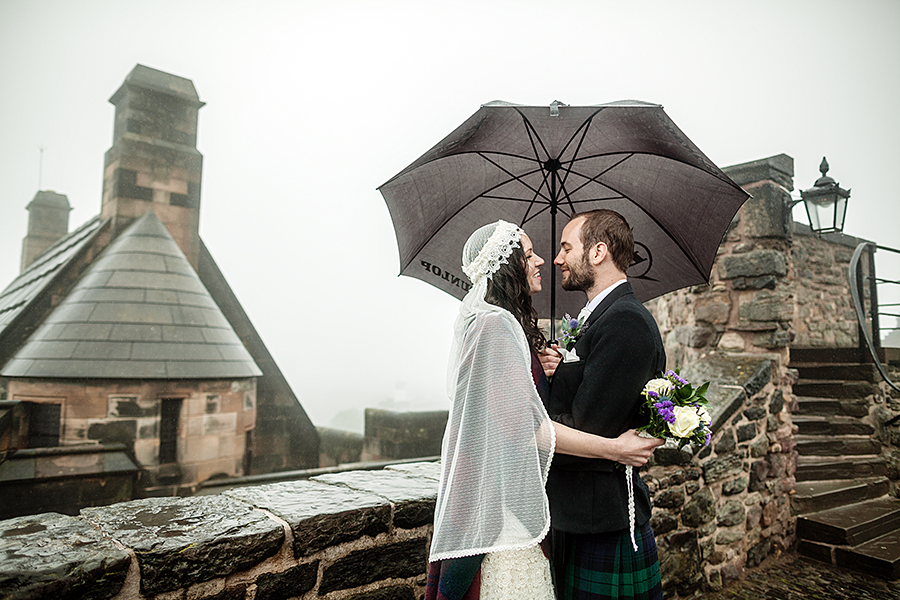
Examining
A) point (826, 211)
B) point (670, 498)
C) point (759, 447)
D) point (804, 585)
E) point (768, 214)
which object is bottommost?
point (804, 585)

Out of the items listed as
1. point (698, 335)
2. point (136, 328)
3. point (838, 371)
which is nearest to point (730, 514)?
point (698, 335)

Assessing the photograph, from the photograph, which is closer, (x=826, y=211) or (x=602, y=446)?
(x=602, y=446)

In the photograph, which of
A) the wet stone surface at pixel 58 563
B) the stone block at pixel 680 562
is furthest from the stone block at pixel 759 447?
the wet stone surface at pixel 58 563

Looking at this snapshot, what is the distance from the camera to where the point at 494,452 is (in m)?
1.55

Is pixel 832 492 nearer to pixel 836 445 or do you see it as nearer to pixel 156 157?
pixel 836 445

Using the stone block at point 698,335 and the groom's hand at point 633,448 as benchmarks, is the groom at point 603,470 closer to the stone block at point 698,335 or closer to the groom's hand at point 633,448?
the groom's hand at point 633,448

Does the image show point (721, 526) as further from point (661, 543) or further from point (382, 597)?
point (382, 597)

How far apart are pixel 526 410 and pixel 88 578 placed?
1238mm

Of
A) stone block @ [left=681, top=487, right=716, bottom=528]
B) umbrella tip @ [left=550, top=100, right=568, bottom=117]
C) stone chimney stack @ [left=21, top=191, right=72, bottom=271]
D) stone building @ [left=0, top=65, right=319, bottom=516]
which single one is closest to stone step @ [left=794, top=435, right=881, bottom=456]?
stone block @ [left=681, top=487, right=716, bottom=528]

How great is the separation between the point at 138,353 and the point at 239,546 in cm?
806

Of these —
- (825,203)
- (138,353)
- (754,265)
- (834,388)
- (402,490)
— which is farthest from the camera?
(138,353)

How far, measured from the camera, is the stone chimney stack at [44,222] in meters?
17.9

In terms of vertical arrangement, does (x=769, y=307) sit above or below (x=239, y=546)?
above

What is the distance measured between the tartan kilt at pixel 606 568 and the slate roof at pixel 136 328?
812cm
